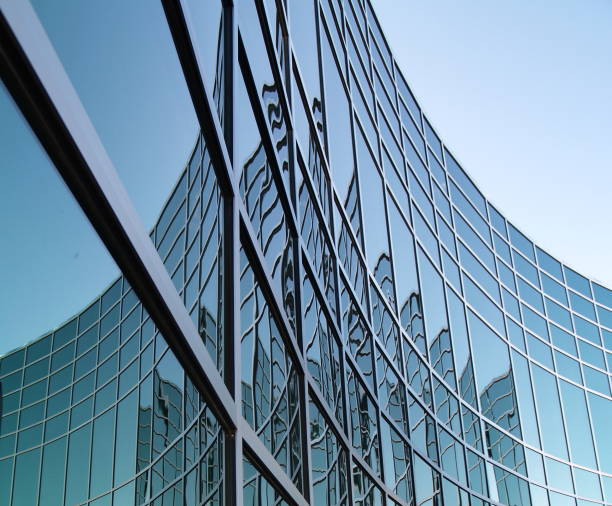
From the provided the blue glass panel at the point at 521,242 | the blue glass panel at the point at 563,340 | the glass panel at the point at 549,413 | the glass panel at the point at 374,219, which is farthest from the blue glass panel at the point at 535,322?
the glass panel at the point at 374,219

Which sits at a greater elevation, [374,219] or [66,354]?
[374,219]

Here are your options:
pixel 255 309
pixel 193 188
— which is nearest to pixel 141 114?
pixel 193 188

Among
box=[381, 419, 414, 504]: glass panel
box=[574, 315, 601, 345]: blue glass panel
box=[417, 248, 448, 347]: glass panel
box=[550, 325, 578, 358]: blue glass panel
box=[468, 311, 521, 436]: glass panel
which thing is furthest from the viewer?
box=[574, 315, 601, 345]: blue glass panel

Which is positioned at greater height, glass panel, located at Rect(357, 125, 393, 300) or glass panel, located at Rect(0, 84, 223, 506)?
glass panel, located at Rect(357, 125, 393, 300)

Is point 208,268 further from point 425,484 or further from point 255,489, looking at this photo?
point 425,484

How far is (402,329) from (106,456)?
45.3 feet

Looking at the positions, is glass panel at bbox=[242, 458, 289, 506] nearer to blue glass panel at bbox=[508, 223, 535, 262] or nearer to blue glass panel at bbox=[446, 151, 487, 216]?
blue glass panel at bbox=[446, 151, 487, 216]

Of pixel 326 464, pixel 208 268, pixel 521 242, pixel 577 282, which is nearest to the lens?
pixel 208 268

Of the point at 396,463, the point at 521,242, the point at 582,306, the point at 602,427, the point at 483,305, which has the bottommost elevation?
the point at 396,463

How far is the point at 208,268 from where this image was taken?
4715 millimetres

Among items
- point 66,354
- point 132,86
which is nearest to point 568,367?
point 132,86

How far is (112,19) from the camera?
3344mm

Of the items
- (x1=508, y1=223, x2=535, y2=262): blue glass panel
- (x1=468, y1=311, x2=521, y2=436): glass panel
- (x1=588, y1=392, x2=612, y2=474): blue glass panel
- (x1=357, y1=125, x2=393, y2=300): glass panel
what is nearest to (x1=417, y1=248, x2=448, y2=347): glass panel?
(x1=468, y1=311, x2=521, y2=436): glass panel

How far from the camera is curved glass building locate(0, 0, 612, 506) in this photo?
97.9 inches
